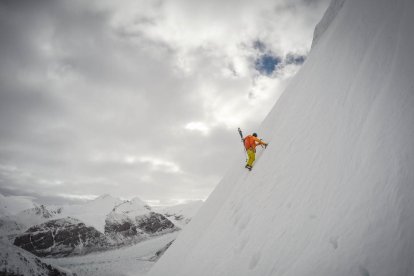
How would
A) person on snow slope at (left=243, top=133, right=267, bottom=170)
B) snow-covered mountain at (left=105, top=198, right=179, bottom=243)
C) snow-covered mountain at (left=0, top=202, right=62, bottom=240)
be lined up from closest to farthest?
1. person on snow slope at (left=243, top=133, right=267, bottom=170)
2. snow-covered mountain at (left=105, top=198, right=179, bottom=243)
3. snow-covered mountain at (left=0, top=202, right=62, bottom=240)

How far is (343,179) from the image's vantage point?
321 centimetres

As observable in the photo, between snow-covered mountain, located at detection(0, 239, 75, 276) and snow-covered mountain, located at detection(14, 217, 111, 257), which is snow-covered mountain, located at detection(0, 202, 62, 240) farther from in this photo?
snow-covered mountain, located at detection(0, 239, 75, 276)

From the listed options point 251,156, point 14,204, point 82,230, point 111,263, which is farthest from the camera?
point 14,204

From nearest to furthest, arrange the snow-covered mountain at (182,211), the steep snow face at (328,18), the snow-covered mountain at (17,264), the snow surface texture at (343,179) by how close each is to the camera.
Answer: the snow surface texture at (343,179), the snow-covered mountain at (17,264), the steep snow face at (328,18), the snow-covered mountain at (182,211)

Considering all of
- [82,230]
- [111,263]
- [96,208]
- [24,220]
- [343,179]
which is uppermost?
[343,179]

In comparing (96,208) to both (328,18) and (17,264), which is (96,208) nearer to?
(17,264)

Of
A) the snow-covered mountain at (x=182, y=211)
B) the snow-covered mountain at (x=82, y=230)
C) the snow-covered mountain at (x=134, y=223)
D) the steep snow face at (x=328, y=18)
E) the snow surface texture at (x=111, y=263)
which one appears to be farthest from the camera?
the snow-covered mountain at (x=182, y=211)

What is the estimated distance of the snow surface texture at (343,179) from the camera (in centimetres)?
235

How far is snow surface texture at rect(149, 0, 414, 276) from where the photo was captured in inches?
92.7

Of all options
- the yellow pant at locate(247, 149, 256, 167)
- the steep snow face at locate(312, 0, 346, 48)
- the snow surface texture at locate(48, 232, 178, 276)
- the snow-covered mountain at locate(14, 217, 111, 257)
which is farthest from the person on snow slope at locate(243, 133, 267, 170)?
the snow-covered mountain at locate(14, 217, 111, 257)

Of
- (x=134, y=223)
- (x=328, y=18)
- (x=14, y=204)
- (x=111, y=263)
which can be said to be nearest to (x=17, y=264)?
(x=328, y=18)

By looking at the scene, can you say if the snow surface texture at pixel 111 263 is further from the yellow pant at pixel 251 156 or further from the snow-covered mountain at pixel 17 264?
the yellow pant at pixel 251 156

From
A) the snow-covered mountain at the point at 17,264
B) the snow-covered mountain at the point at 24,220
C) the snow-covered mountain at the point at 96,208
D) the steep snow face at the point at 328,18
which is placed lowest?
the snow-covered mountain at the point at 24,220

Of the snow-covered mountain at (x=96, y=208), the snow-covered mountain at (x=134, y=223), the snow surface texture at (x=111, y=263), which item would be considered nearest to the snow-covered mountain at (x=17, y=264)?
the snow surface texture at (x=111, y=263)
